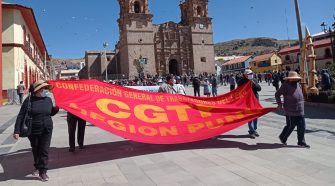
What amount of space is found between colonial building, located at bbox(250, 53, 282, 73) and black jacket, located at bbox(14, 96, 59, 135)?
6873 cm

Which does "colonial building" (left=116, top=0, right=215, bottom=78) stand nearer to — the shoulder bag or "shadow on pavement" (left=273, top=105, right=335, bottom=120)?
"shadow on pavement" (left=273, top=105, right=335, bottom=120)

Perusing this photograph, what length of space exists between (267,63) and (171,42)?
79.0 feet

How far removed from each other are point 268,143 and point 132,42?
53.3m

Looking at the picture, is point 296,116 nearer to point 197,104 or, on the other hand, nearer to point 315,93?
point 197,104

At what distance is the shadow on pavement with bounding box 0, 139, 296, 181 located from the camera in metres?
5.69

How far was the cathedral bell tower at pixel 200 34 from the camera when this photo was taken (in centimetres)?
6366

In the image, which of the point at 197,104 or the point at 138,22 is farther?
the point at 138,22

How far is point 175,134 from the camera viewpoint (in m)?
6.39

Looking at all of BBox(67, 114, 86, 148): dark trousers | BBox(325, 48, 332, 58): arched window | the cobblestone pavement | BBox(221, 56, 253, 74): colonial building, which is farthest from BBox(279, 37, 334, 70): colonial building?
BBox(67, 114, 86, 148): dark trousers

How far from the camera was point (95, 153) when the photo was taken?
6488 millimetres

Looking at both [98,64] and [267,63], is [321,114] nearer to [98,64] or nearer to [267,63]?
[98,64]

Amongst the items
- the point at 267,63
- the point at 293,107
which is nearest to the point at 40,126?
the point at 293,107

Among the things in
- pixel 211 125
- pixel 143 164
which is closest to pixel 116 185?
pixel 143 164

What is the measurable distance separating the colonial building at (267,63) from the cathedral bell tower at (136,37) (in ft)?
92.2
